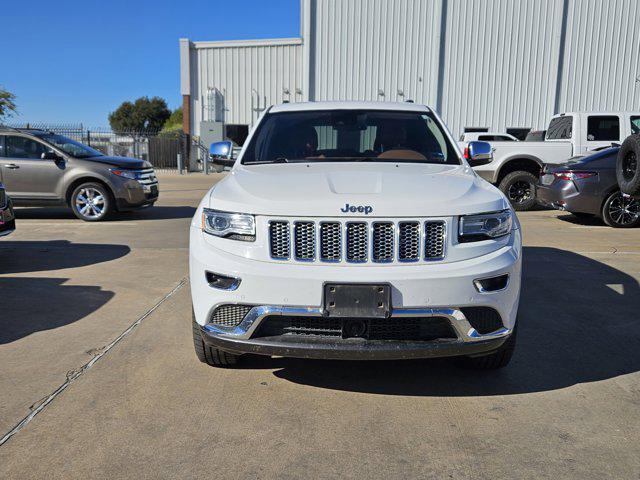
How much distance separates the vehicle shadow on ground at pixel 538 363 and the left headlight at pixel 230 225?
1.00m

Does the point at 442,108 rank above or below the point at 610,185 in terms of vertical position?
above

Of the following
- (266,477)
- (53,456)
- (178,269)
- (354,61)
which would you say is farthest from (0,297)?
(354,61)

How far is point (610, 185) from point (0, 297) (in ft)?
30.7

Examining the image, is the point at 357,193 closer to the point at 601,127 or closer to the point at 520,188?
the point at 520,188

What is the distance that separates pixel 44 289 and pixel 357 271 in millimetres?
3916

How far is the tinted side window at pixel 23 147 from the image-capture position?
10.2 metres

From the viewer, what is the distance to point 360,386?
3.36 metres

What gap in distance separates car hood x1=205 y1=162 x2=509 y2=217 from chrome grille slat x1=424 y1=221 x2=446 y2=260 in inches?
2.5

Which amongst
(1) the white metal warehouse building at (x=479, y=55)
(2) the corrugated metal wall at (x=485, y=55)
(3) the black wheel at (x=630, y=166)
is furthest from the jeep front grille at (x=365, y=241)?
(2) the corrugated metal wall at (x=485, y=55)

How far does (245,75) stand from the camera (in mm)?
26906

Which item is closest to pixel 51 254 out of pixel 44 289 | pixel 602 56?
pixel 44 289

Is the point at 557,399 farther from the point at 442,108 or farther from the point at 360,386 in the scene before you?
the point at 442,108

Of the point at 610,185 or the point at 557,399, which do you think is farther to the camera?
the point at 610,185

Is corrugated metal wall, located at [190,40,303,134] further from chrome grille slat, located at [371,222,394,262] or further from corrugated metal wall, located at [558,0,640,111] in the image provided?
chrome grille slat, located at [371,222,394,262]
